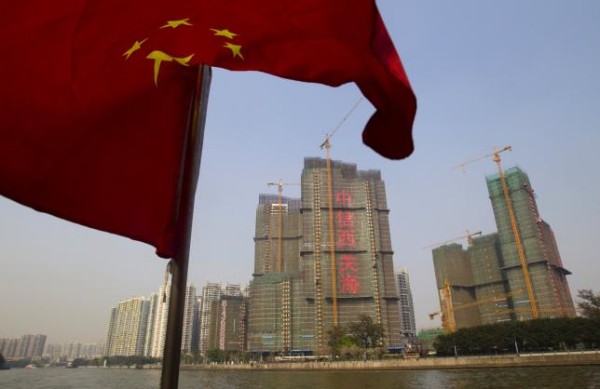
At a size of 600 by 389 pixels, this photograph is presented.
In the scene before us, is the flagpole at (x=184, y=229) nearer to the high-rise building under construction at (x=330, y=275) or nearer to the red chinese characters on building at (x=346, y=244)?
the high-rise building under construction at (x=330, y=275)

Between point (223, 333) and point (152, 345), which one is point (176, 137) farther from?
point (152, 345)

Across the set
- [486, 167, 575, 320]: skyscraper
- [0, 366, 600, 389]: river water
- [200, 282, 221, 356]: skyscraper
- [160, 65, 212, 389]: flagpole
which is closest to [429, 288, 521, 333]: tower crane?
[486, 167, 575, 320]: skyscraper

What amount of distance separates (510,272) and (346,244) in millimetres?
29344

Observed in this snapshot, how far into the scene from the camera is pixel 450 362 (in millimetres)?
46781

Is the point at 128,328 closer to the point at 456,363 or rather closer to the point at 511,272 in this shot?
the point at 456,363

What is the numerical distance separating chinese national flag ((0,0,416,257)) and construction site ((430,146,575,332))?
75.0 metres

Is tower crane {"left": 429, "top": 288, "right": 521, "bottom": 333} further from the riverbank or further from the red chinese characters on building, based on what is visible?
the riverbank

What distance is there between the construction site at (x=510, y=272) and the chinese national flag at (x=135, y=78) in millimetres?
75041

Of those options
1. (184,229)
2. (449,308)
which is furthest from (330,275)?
(184,229)

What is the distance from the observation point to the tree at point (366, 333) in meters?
62.0

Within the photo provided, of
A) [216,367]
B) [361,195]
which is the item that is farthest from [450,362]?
[216,367]

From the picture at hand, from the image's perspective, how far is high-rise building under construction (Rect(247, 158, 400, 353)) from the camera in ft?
229

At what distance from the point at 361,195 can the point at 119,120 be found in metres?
78.7

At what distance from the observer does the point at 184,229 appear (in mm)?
1685
